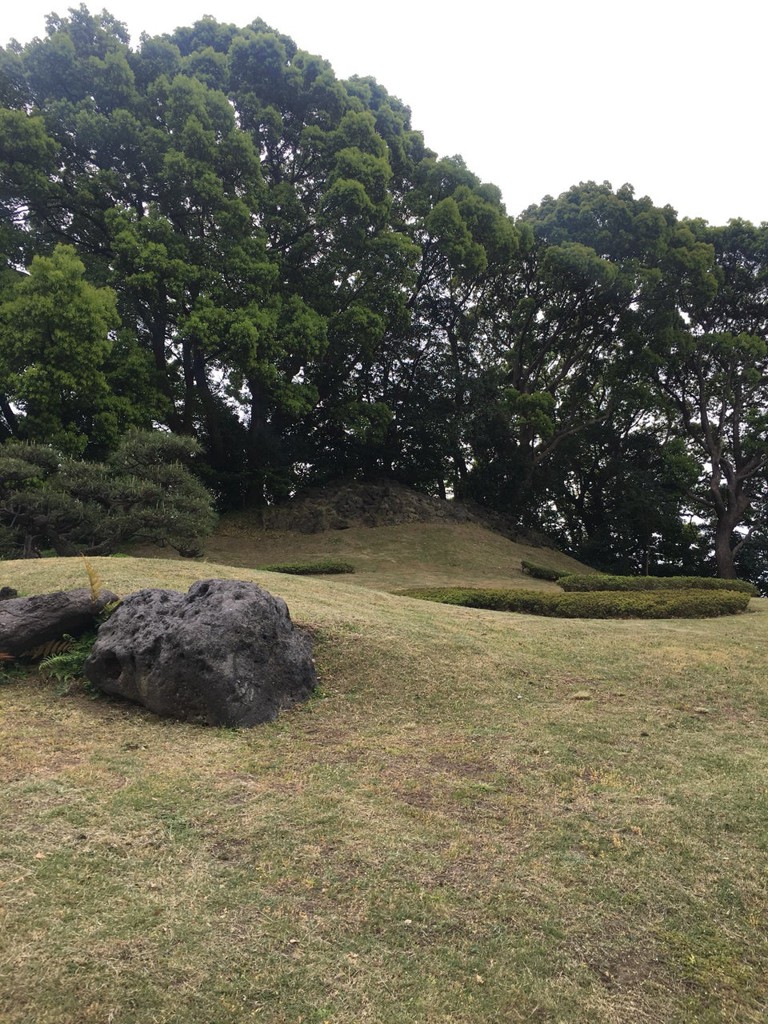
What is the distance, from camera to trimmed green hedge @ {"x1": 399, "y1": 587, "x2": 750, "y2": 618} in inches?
363

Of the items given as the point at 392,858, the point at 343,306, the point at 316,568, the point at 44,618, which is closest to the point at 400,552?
the point at 316,568

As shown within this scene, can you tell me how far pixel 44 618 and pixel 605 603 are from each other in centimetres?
767

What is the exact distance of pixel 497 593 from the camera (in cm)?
1007

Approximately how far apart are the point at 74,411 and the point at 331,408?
8883mm

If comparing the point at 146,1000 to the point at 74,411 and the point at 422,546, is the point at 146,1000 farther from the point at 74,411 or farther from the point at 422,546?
the point at 422,546

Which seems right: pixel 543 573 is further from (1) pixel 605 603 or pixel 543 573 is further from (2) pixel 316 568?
(1) pixel 605 603

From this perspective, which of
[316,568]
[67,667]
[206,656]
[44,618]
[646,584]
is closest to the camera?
[206,656]

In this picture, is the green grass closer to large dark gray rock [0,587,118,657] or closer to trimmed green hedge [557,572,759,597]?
trimmed green hedge [557,572,759,597]

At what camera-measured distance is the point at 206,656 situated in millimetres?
4578

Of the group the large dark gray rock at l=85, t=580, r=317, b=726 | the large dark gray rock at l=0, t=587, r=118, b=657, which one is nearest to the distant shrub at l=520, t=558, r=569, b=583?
the large dark gray rock at l=85, t=580, r=317, b=726

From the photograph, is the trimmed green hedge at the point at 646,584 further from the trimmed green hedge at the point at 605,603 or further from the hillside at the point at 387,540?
the hillside at the point at 387,540

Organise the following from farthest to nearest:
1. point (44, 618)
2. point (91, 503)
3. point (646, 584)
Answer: point (646, 584)
point (91, 503)
point (44, 618)

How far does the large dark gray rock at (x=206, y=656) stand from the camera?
4562 millimetres

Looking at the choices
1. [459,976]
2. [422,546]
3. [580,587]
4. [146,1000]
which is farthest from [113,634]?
[422,546]
